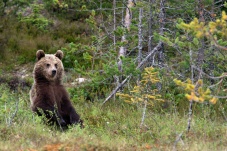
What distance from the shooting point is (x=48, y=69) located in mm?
8523

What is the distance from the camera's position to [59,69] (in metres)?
8.75

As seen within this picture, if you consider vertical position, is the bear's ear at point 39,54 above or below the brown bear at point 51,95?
above

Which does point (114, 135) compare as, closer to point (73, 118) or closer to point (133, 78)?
point (73, 118)

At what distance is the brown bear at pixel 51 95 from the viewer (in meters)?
8.19

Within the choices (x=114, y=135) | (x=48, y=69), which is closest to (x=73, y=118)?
(x=48, y=69)

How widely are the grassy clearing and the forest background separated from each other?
0.05ft

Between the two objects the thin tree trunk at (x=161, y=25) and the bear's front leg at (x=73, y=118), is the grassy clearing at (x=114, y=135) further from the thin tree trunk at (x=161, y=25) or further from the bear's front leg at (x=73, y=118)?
the thin tree trunk at (x=161, y=25)

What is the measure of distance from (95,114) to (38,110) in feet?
5.21

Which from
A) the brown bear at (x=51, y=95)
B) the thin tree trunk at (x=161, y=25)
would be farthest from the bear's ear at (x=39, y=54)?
the thin tree trunk at (x=161, y=25)

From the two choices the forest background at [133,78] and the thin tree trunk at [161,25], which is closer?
the forest background at [133,78]

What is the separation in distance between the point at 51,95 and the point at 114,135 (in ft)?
4.97

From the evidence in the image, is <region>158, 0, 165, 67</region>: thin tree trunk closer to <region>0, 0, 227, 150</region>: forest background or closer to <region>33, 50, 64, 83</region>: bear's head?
<region>0, 0, 227, 150</region>: forest background

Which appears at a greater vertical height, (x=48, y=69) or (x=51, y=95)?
(x=48, y=69)

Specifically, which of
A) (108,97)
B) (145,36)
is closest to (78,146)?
(108,97)
